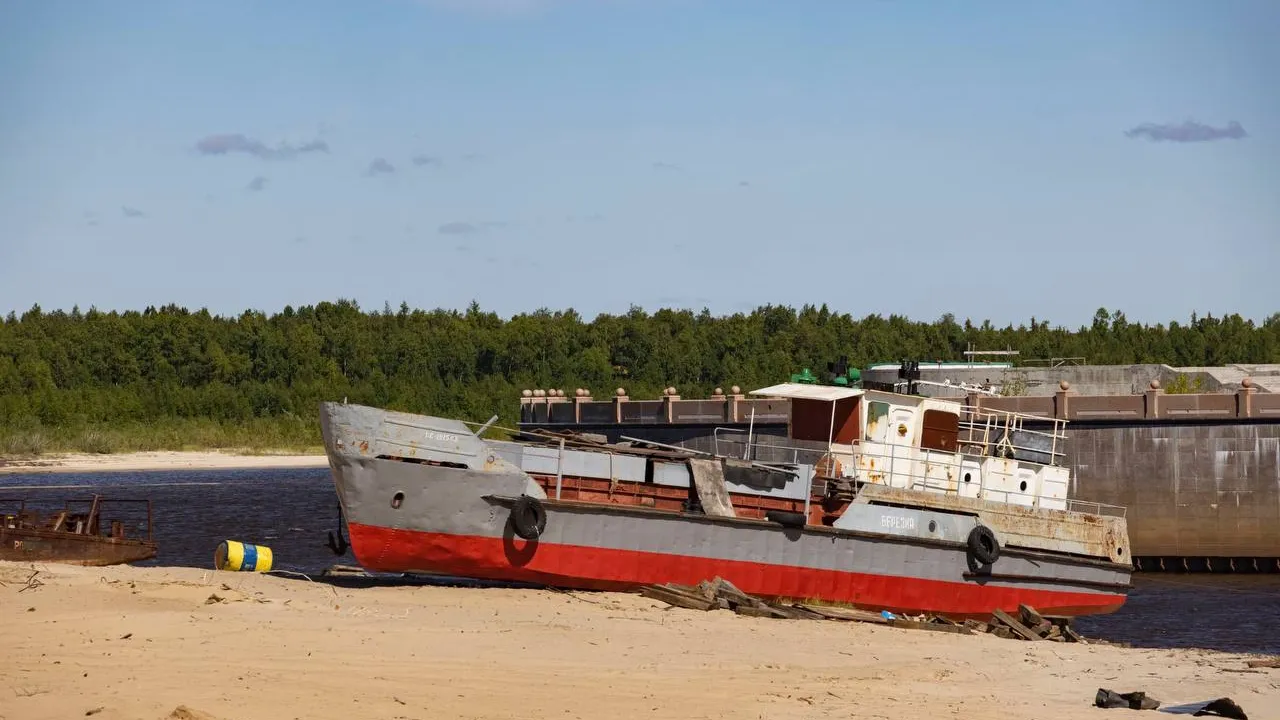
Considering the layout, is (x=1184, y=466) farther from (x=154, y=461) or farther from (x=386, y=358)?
(x=386, y=358)

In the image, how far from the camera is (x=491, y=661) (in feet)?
55.9

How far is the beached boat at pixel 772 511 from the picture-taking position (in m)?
23.5

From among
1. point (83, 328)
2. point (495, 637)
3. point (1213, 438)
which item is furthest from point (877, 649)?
point (83, 328)

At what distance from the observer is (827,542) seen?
84.6 ft

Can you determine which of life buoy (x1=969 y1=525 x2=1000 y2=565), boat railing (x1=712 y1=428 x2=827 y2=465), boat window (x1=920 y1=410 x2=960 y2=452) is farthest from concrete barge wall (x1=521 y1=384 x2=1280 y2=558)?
life buoy (x1=969 y1=525 x2=1000 y2=565)

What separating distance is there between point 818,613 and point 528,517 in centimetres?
469

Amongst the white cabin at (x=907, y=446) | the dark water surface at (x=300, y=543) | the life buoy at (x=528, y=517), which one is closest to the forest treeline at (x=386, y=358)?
the dark water surface at (x=300, y=543)

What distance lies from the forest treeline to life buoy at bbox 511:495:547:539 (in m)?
67.7

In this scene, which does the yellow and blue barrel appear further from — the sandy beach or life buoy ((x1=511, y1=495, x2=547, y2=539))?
life buoy ((x1=511, y1=495, x2=547, y2=539))

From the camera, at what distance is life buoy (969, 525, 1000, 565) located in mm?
26797

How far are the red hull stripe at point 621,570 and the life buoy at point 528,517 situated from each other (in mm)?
253

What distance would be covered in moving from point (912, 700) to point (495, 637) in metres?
5.51

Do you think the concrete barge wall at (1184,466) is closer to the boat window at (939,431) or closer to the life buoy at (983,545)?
the boat window at (939,431)

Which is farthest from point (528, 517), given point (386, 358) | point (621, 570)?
point (386, 358)
